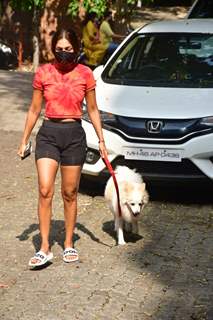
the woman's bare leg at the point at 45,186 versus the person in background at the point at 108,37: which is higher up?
the woman's bare leg at the point at 45,186

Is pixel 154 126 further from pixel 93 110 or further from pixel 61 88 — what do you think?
pixel 61 88

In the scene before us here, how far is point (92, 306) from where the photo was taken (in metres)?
5.05

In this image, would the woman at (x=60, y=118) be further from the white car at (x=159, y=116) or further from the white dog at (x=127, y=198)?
the white car at (x=159, y=116)

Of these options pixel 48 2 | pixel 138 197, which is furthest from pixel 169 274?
pixel 48 2

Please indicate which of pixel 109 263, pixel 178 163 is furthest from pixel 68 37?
pixel 178 163

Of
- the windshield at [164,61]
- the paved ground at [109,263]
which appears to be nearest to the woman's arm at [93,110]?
the paved ground at [109,263]

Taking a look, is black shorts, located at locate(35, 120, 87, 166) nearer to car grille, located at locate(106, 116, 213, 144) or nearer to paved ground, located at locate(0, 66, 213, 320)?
paved ground, located at locate(0, 66, 213, 320)

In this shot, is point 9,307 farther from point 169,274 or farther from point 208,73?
point 208,73

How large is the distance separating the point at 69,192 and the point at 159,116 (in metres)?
1.94

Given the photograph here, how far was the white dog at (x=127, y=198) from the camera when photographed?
6082 millimetres

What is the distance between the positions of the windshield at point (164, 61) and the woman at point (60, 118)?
2.66 m

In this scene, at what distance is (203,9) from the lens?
13.9 metres

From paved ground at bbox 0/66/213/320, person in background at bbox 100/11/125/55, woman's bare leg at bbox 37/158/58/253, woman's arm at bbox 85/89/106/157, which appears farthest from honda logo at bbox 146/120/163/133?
person in background at bbox 100/11/125/55

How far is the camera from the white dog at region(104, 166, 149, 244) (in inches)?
239
